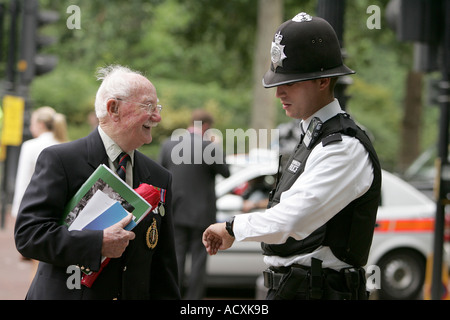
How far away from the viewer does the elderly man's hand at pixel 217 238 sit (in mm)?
3355

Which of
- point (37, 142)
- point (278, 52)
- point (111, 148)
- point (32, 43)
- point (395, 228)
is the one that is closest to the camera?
point (278, 52)

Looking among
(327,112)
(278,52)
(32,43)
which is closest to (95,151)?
(278,52)

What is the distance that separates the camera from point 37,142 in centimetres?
775

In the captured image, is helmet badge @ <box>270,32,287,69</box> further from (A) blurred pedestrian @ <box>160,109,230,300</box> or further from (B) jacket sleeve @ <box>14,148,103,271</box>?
(A) blurred pedestrian @ <box>160,109,230,300</box>

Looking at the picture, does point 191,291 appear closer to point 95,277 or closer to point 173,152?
point 173,152

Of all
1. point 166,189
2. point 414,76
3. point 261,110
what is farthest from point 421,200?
point 414,76

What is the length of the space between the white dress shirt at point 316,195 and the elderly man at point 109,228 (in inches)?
20.3

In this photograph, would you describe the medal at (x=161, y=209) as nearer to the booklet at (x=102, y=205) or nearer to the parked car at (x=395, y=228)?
the booklet at (x=102, y=205)

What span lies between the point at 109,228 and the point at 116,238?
0.19 feet

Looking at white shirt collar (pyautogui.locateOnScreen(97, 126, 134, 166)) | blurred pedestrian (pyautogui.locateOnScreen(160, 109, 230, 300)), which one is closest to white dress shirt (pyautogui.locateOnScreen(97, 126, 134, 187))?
white shirt collar (pyautogui.locateOnScreen(97, 126, 134, 166))

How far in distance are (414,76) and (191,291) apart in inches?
780

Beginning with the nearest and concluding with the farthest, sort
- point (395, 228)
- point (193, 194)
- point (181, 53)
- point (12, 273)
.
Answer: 1. point (193, 194)
2. point (395, 228)
3. point (12, 273)
4. point (181, 53)

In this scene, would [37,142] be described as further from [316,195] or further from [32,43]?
[32,43]

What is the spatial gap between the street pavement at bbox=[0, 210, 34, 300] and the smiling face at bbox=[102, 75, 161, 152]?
5.02 meters
